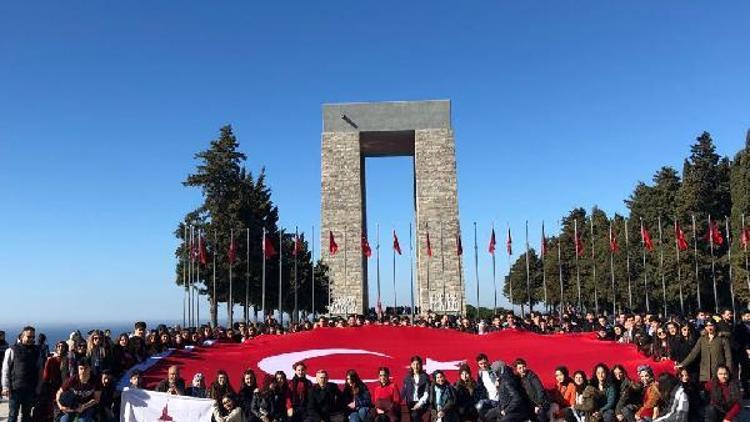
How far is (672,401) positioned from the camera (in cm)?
929

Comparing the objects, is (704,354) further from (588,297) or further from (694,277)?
(588,297)

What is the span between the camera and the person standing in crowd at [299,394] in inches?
403

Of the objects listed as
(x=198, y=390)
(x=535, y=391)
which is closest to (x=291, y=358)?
(x=198, y=390)

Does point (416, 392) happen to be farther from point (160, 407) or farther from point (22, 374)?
point (22, 374)

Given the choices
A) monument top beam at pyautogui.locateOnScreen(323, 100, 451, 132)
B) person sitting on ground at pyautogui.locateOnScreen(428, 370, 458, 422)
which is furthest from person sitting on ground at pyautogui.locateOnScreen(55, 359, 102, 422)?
monument top beam at pyautogui.locateOnScreen(323, 100, 451, 132)

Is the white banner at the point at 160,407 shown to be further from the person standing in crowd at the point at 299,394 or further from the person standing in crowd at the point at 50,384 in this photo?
the person standing in crowd at the point at 299,394

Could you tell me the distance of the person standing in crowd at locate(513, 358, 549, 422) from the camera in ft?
32.5

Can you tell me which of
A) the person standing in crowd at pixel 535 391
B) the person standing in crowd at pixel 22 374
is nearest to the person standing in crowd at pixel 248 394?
the person standing in crowd at pixel 22 374

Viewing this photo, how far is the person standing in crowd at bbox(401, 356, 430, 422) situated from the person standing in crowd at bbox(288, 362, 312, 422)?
1462 mm

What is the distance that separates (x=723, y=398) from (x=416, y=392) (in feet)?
13.7

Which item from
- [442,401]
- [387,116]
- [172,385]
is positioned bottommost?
[442,401]

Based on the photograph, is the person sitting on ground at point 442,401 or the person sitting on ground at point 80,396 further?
the person sitting on ground at point 442,401

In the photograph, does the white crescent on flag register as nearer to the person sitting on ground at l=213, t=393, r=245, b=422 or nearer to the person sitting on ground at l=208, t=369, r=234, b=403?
the person sitting on ground at l=208, t=369, r=234, b=403

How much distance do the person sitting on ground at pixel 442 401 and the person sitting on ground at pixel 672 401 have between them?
2.73 metres
